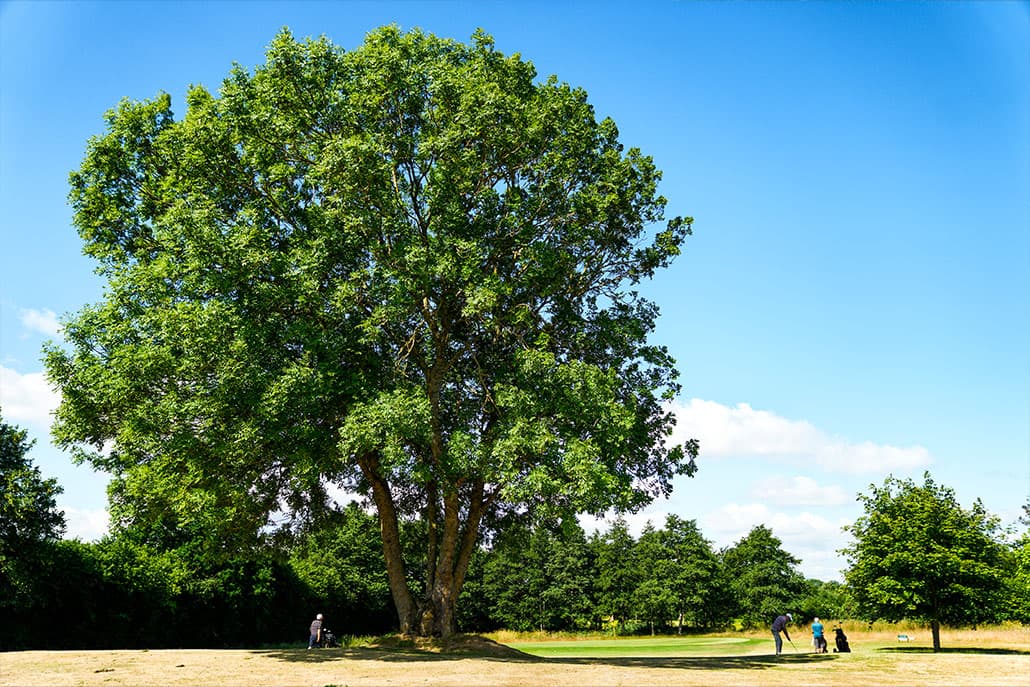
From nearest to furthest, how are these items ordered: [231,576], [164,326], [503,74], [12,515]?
1. [164,326]
2. [503,74]
3. [12,515]
4. [231,576]

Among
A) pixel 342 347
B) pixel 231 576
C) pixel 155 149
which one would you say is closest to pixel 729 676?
pixel 342 347

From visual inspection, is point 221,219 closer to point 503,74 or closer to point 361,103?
point 361,103

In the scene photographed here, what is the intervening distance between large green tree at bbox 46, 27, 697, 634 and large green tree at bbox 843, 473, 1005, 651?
1114 centimetres

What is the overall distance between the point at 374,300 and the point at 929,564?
24233mm

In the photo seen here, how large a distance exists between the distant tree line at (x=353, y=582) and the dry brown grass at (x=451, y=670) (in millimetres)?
4231

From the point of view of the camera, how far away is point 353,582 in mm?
57406

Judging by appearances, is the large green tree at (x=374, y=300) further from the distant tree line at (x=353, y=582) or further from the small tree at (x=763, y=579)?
the small tree at (x=763, y=579)

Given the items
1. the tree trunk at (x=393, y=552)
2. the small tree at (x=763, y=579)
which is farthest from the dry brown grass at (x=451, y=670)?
the small tree at (x=763, y=579)

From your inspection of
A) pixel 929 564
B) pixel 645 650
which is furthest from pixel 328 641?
pixel 929 564

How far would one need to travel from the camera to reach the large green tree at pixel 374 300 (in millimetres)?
22953

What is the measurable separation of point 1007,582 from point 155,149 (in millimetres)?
36762

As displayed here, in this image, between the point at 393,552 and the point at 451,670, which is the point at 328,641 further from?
the point at 451,670

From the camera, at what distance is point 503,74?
87.4 feet

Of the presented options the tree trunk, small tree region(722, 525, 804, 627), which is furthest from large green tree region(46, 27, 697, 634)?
small tree region(722, 525, 804, 627)
